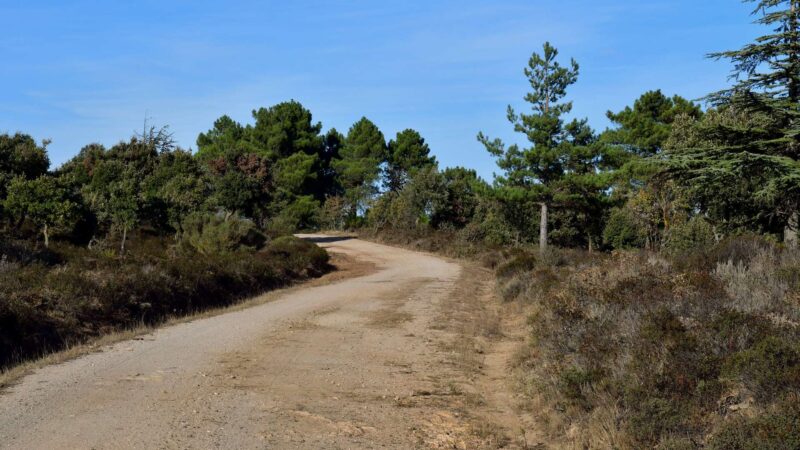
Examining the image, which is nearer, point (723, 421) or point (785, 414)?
point (785, 414)

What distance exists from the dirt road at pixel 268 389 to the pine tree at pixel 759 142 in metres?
5.89

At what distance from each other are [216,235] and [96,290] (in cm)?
1268

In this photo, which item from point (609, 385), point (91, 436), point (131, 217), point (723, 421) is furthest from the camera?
point (131, 217)

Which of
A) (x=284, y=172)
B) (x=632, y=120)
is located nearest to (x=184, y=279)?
(x=632, y=120)

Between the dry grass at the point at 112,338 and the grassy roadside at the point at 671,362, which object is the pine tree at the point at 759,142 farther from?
the dry grass at the point at 112,338

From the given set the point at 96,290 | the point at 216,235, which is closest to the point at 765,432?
the point at 96,290

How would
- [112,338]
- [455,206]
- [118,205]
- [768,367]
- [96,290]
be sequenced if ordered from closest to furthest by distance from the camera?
[768,367]
[112,338]
[96,290]
[118,205]
[455,206]

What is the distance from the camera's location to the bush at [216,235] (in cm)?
2630

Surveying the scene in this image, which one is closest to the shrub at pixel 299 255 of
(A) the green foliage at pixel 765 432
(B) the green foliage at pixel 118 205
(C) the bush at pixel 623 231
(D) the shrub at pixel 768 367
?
(B) the green foliage at pixel 118 205

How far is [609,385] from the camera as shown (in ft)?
23.6

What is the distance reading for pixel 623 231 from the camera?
4503cm

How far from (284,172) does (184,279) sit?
5099cm

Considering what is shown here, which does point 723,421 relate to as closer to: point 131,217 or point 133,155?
point 131,217

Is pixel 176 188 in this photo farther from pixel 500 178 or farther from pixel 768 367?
pixel 768 367
